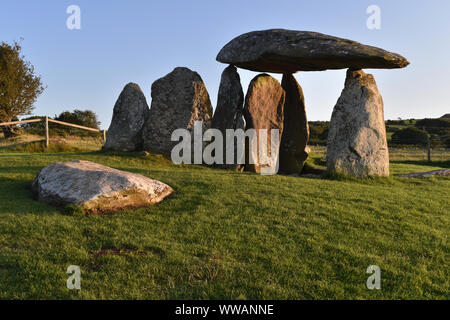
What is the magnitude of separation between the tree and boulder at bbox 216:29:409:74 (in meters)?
20.5

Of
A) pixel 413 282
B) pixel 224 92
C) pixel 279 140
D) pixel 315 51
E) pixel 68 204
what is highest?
pixel 315 51

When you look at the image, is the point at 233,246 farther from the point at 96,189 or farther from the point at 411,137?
the point at 411,137

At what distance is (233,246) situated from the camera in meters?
4.84

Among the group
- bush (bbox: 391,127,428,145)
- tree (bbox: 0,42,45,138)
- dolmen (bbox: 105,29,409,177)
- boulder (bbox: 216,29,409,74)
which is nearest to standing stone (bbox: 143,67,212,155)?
dolmen (bbox: 105,29,409,177)

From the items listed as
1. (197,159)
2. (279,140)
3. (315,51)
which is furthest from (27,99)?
(315,51)

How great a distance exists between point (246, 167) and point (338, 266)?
25.8ft

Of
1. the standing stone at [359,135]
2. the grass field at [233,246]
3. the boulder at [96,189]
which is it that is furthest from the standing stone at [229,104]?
the boulder at [96,189]

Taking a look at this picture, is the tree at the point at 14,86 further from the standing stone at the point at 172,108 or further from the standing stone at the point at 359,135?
the standing stone at the point at 359,135

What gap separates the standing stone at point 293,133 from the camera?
1370 centimetres

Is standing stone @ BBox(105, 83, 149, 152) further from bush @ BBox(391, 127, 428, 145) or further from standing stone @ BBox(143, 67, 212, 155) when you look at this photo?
bush @ BBox(391, 127, 428, 145)

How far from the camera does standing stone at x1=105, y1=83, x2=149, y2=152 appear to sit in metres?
12.9

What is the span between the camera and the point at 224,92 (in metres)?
12.5

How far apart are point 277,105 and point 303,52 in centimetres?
294
